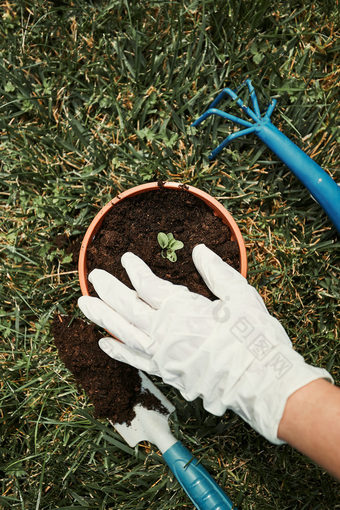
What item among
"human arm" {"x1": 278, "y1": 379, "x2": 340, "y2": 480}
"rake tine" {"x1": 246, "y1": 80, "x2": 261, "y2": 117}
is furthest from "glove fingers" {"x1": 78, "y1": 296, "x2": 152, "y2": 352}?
"rake tine" {"x1": 246, "y1": 80, "x2": 261, "y2": 117}

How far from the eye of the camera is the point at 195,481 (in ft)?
5.10

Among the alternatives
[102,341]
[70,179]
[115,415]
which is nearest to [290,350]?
[102,341]

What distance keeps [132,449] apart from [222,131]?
1.45 meters

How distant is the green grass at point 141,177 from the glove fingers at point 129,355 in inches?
15.1

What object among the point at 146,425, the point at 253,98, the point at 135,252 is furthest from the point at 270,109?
the point at 146,425

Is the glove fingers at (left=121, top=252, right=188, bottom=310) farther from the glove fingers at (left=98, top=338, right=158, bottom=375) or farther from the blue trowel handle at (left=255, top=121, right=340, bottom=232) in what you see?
the blue trowel handle at (left=255, top=121, right=340, bottom=232)

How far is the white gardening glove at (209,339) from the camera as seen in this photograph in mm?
1209

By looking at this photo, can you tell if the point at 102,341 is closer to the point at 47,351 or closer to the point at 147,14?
the point at 47,351

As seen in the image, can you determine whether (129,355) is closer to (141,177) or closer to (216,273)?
(216,273)

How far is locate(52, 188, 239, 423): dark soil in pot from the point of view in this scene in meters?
1.58

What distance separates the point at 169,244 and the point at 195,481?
91cm

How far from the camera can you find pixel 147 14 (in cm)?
193

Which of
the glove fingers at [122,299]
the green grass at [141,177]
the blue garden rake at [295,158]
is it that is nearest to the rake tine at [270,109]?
the blue garden rake at [295,158]

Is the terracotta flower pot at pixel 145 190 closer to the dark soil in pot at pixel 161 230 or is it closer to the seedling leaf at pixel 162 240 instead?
the dark soil in pot at pixel 161 230
